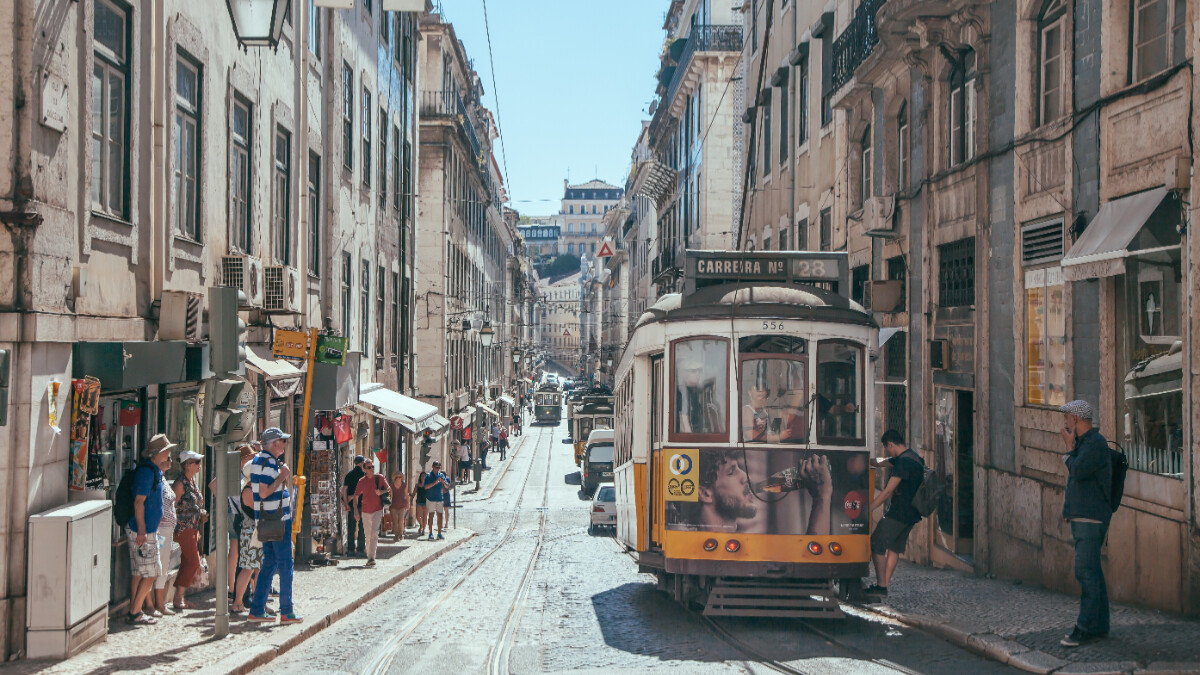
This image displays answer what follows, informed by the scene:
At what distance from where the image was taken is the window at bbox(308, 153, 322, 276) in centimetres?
2000

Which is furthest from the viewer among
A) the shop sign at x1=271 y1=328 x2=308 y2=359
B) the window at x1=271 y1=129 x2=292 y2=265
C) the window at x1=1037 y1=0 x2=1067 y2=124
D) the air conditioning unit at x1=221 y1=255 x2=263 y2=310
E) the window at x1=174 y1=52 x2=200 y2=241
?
the window at x1=271 y1=129 x2=292 y2=265

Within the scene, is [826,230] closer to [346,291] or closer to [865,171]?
[865,171]

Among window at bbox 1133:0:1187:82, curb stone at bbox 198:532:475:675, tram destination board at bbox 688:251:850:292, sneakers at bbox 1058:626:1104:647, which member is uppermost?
window at bbox 1133:0:1187:82

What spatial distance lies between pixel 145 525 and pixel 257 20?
538cm

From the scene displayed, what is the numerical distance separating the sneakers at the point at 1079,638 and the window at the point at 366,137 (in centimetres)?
1909

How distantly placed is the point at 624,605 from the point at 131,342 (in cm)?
583

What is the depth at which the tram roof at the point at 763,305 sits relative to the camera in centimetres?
1101

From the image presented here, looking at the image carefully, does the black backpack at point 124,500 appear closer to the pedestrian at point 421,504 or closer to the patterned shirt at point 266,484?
the patterned shirt at point 266,484

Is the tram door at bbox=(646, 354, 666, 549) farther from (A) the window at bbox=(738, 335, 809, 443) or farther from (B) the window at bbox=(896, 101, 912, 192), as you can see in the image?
(B) the window at bbox=(896, 101, 912, 192)

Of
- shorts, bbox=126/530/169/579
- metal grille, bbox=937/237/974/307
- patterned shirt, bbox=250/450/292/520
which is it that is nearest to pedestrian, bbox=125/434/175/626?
shorts, bbox=126/530/169/579

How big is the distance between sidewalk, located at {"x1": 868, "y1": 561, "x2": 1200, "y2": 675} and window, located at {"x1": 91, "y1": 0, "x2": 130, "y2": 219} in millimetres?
8174

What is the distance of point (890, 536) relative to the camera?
36.9 feet

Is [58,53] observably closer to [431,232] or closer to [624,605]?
[624,605]

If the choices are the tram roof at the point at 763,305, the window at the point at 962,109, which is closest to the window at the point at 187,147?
the tram roof at the point at 763,305
